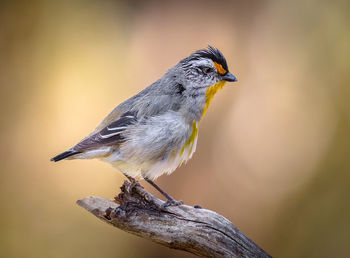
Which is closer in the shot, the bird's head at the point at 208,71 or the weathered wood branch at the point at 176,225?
the weathered wood branch at the point at 176,225

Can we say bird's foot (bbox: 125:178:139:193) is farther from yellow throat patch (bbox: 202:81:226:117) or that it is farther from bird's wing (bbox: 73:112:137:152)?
yellow throat patch (bbox: 202:81:226:117)

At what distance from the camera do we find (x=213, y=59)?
4250 mm

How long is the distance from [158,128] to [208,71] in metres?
0.96

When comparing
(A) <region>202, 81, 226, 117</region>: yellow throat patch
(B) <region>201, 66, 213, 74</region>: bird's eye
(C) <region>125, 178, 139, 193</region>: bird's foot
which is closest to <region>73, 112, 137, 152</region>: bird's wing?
(C) <region>125, 178, 139, 193</region>: bird's foot

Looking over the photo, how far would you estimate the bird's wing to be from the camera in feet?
12.2

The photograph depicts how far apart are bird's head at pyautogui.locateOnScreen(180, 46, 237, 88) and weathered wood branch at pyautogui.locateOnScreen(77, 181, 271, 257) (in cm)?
134

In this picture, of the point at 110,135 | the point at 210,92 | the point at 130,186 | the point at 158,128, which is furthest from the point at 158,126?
the point at 210,92

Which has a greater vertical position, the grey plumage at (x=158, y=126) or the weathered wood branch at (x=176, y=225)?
the grey plumage at (x=158, y=126)

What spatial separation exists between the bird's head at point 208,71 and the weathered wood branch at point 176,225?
134cm

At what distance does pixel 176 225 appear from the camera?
11.6 ft

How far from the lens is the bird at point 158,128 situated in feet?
12.2

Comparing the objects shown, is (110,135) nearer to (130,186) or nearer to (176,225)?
(130,186)

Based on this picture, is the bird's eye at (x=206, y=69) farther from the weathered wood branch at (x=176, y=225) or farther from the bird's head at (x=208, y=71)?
the weathered wood branch at (x=176, y=225)

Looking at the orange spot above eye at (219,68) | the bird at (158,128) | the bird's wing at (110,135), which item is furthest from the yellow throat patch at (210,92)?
the bird's wing at (110,135)
